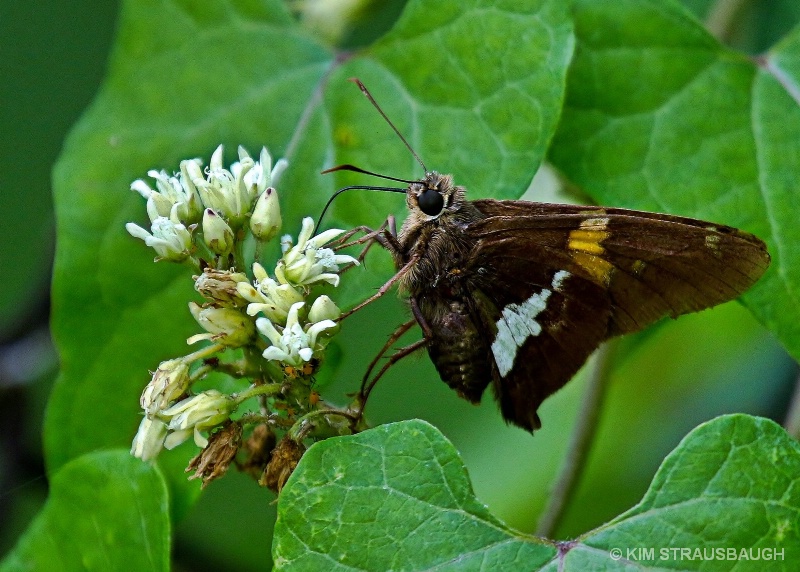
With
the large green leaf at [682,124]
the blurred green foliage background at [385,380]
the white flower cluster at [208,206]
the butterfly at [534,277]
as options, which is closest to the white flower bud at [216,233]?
the white flower cluster at [208,206]

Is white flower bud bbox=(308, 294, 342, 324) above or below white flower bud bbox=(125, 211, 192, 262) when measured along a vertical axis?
above

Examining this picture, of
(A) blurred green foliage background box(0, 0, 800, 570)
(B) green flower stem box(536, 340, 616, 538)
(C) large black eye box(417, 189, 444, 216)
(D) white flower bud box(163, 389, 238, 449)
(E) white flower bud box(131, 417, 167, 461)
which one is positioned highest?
(C) large black eye box(417, 189, 444, 216)

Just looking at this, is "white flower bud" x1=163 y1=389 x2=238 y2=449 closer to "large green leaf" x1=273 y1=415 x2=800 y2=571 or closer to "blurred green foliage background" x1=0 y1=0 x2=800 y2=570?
"large green leaf" x1=273 y1=415 x2=800 y2=571

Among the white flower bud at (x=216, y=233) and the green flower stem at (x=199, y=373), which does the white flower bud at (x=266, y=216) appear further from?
the green flower stem at (x=199, y=373)

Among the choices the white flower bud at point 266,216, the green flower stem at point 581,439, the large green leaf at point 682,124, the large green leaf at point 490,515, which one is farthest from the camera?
the green flower stem at point 581,439

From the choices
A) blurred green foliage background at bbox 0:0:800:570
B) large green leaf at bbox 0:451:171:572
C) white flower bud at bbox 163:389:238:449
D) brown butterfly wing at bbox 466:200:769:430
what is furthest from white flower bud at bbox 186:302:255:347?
blurred green foliage background at bbox 0:0:800:570

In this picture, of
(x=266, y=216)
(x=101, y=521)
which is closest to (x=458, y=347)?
(x=266, y=216)

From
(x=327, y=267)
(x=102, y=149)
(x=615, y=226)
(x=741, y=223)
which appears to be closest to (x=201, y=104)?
(x=102, y=149)
